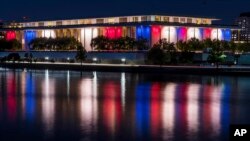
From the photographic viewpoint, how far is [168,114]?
11.2 meters

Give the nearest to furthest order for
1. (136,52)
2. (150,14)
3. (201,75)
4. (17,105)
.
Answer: (17,105) → (201,75) → (136,52) → (150,14)

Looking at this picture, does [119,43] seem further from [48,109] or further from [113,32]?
[48,109]

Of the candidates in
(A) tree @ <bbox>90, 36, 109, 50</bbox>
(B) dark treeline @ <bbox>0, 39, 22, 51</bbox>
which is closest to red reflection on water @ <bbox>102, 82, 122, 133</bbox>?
(A) tree @ <bbox>90, 36, 109, 50</bbox>

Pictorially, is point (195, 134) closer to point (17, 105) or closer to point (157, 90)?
point (17, 105)

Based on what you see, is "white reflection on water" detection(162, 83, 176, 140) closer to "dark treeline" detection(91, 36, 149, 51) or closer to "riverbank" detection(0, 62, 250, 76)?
"riverbank" detection(0, 62, 250, 76)

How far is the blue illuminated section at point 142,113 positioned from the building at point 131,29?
1179 inches

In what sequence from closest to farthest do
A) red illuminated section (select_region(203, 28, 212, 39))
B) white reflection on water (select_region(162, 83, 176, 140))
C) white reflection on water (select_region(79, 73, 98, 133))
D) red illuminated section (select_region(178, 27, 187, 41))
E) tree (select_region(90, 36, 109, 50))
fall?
white reflection on water (select_region(162, 83, 176, 140))
white reflection on water (select_region(79, 73, 98, 133))
tree (select_region(90, 36, 109, 50))
red illuminated section (select_region(178, 27, 187, 41))
red illuminated section (select_region(203, 28, 212, 39))

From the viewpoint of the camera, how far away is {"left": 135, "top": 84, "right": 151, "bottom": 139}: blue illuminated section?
29.5 feet

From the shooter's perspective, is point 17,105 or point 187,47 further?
point 187,47

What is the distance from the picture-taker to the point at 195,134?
344 inches

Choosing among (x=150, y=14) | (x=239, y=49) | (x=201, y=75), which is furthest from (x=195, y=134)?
(x=239, y=49)

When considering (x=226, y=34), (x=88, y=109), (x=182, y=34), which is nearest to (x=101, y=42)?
(x=182, y=34)

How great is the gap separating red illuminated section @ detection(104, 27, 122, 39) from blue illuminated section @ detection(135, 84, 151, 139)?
31.8 m

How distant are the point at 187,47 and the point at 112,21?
855 centimetres
